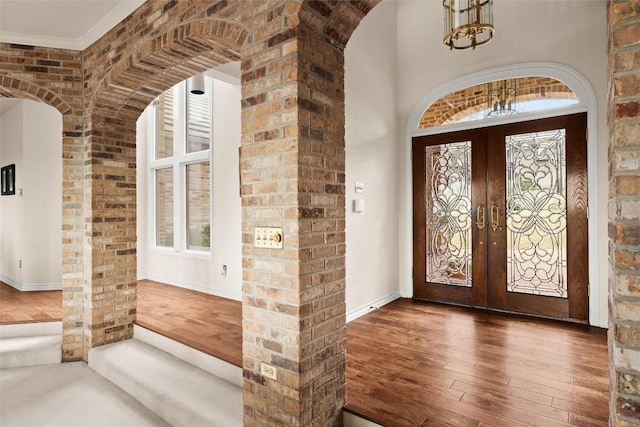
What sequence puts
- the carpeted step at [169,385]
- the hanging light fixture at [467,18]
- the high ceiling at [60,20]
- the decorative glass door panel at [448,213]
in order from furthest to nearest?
the decorative glass door panel at [448,213] < the high ceiling at [60,20] < the hanging light fixture at [467,18] < the carpeted step at [169,385]

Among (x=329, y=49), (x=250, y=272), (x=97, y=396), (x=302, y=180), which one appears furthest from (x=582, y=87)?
(x=97, y=396)

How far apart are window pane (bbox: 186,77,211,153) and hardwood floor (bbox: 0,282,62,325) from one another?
284 centimetres

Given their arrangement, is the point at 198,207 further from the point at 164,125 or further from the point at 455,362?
the point at 455,362

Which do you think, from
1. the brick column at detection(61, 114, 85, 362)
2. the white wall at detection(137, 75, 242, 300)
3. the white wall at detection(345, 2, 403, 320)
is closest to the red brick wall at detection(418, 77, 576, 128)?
the white wall at detection(345, 2, 403, 320)

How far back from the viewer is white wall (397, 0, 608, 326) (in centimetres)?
369

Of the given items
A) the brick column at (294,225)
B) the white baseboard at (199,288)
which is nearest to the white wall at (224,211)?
the white baseboard at (199,288)

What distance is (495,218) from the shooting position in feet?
14.0

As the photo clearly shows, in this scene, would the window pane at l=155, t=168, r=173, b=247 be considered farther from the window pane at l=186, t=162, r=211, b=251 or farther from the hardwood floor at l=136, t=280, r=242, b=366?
the hardwood floor at l=136, t=280, r=242, b=366

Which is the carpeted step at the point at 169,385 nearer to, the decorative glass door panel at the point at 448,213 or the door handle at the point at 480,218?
the decorative glass door panel at the point at 448,213

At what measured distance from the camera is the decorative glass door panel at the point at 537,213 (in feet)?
12.9

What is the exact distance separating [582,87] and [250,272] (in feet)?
12.7

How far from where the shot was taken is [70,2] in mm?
3068

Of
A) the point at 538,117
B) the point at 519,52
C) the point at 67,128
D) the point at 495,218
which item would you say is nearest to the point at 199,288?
the point at 67,128

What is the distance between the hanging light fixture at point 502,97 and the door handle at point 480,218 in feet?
3.65
